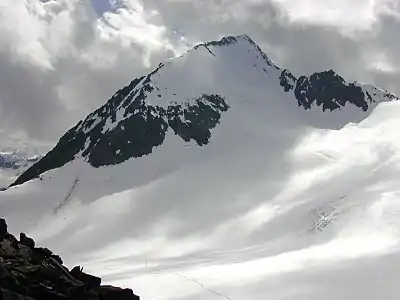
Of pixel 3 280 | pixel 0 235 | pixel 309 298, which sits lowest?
pixel 3 280

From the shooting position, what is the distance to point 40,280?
1569 inches

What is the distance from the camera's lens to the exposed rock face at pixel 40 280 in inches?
1458

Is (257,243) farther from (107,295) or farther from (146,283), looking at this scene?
(107,295)

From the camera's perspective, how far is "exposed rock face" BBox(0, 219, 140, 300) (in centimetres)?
3703

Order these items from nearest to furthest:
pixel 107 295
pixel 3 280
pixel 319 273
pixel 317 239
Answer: pixel 3 280 → pixel 107 295 → pixel 319 273 → pixel 317 239

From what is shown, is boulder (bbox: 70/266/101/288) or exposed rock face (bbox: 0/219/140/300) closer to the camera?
exposed rock face (bbox: 0/219/140/300)

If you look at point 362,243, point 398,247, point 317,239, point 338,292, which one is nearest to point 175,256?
point 317,239

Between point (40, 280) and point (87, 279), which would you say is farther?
point (87, 279)

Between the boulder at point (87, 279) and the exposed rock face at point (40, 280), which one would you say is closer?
the exposed rock face at point (40, 280)

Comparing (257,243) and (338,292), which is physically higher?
(257,243)

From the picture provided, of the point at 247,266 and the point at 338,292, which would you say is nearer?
the point at 338,292

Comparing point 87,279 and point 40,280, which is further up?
point 87,279

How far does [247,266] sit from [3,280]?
372ft

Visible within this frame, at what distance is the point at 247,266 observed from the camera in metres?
146
